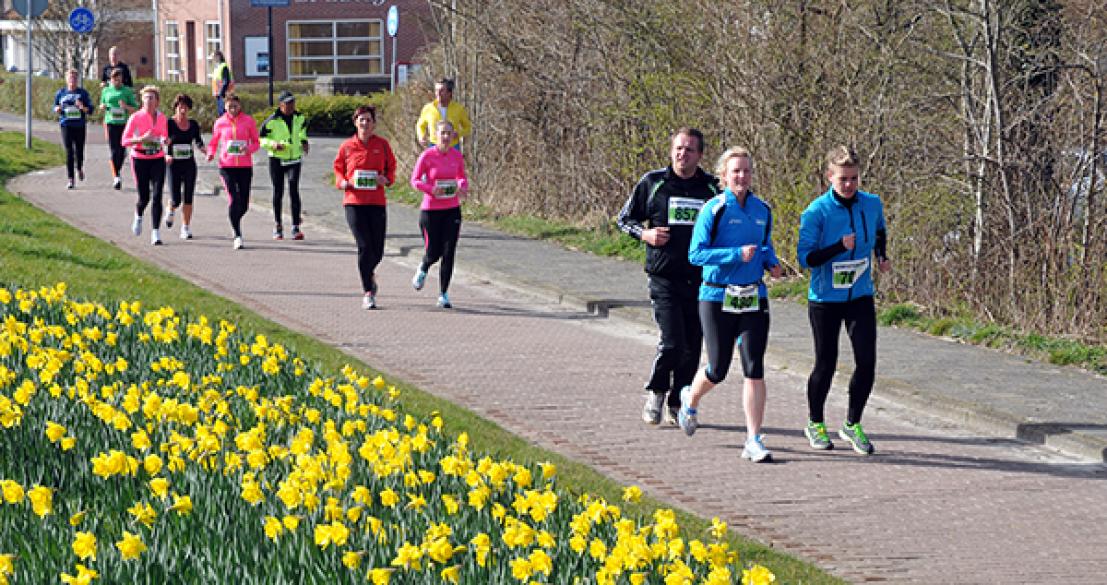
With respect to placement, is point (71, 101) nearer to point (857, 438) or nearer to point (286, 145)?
point (286, 145)

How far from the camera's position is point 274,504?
5641 millimetres

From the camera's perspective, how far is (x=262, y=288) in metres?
15.2

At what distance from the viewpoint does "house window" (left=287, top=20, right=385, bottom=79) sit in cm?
5672

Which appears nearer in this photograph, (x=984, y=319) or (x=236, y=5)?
(x=984, y=319)

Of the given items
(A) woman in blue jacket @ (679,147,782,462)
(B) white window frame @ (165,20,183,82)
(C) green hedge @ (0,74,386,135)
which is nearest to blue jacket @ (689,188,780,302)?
(A) woman in blue jacket @ (679,147,782,462)

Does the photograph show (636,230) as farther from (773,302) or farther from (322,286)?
(322,286)

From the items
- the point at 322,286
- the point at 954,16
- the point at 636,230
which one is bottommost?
the point at 322,286

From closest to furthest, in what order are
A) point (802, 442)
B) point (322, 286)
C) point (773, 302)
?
point (802, 442) → point (773, 302) → point (322, 286)

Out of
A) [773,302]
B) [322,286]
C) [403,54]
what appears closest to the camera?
[773,302]

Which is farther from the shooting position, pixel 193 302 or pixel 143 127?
pixel 143 127

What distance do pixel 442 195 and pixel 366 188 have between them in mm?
703

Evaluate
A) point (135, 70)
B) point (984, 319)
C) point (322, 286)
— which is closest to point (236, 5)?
point (135, 70)

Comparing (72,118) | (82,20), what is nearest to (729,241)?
(72,118)

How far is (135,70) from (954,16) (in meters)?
59.8
